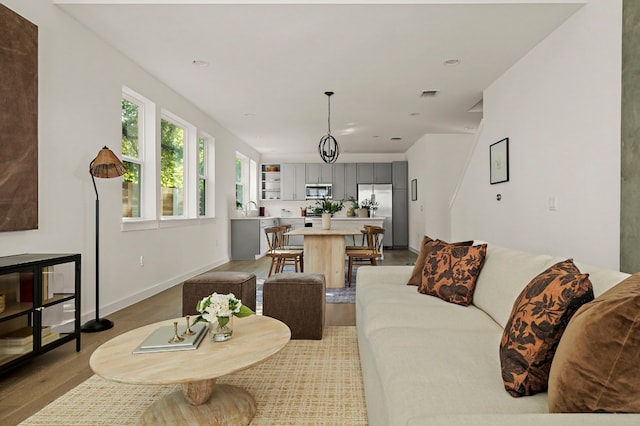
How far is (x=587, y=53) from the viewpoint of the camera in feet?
10.1

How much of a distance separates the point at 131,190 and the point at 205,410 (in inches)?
130

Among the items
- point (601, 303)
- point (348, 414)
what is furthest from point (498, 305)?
point (601, 303)

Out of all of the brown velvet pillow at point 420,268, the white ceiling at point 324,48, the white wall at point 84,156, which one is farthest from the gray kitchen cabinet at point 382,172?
the brown velvet pillow at point 420,268

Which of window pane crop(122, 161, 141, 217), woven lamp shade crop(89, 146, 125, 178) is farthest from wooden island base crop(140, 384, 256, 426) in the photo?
window pane crop(122, 161, 141, 217)

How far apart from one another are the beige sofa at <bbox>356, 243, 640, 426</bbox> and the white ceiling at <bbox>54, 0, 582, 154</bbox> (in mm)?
2080

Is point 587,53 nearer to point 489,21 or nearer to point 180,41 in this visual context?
point 489,21

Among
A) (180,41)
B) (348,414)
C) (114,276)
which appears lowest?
(348,414)

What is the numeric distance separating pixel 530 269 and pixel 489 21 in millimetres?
2358

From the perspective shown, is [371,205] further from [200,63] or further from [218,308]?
[218,308]

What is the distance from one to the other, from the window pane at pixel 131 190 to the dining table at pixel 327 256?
1905 mm

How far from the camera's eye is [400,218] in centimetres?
1017

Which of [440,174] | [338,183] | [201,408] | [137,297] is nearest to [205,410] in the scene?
[201,408]

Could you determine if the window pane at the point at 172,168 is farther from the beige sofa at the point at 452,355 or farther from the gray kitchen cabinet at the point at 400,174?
the gray kitchen cabinet at the point at 400,174

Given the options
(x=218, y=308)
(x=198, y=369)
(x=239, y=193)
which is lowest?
(x=198, y=369)
